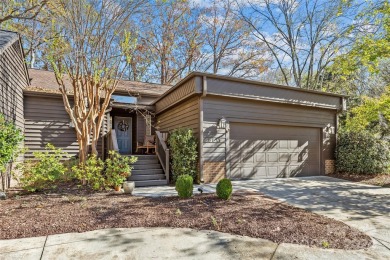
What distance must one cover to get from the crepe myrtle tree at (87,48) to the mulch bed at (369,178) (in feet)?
28.0

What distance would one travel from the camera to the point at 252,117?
27.4 feet

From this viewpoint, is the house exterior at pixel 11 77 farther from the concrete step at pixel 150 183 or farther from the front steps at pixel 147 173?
the concrete step at pixel 150 183

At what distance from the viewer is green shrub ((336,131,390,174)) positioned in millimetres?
9086

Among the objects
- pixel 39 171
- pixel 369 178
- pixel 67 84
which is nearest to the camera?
pixel 39 171

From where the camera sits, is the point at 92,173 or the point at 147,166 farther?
the point at 147,166

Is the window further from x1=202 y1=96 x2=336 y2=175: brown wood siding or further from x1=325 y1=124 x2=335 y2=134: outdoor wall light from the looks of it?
x1=325 y1=124 x2=335 y2=134: outdoor wall light

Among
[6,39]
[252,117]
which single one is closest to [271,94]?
[252,117]

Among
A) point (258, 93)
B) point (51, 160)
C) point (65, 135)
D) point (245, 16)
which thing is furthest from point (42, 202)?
point (245, 16)

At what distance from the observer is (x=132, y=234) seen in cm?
345

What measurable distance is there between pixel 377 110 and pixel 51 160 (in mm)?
11110

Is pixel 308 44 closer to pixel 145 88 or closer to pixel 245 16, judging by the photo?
pixel 245 16

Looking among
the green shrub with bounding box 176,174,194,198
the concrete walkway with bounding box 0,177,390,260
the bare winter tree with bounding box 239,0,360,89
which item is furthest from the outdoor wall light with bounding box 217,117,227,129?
the bare winter tree with bounding box 239,0,360,89

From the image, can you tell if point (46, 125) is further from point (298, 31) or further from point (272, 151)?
point (298, 31)

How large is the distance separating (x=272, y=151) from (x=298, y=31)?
13.3 metres
